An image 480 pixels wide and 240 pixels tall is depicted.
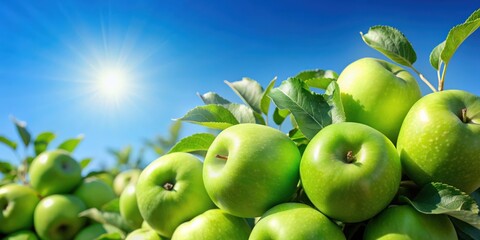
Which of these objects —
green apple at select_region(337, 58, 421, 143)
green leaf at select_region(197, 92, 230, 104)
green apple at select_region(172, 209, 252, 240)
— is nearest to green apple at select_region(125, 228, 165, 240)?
green apple at select_region(172, 209, 252, 240)

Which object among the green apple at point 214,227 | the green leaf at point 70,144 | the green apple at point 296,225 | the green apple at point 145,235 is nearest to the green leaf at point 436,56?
the green apple at point 296,225

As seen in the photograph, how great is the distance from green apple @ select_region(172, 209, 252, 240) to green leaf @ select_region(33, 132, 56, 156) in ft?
7.40

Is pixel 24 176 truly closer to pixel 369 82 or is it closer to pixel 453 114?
pixel 369 82

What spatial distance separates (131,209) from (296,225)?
2.87ft

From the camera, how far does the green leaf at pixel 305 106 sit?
0.95 meters

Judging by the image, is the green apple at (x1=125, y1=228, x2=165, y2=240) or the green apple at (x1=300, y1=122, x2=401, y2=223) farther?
the green apple at (x1=125, y1=228, x2=165, y2=240)

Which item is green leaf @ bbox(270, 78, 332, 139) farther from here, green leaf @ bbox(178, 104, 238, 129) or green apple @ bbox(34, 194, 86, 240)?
green apple @ bbox(34, 194, 86, 240)

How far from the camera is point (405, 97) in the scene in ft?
3.16

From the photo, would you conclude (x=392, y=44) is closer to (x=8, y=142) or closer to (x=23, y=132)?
(x=23, y=132)

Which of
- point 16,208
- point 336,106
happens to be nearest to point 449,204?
point 336,106

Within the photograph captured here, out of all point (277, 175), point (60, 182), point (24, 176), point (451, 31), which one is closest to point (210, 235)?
point (277, 175)

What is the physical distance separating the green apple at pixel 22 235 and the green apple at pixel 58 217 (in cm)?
3

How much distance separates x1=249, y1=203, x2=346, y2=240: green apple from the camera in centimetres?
78

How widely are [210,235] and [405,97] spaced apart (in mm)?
565
